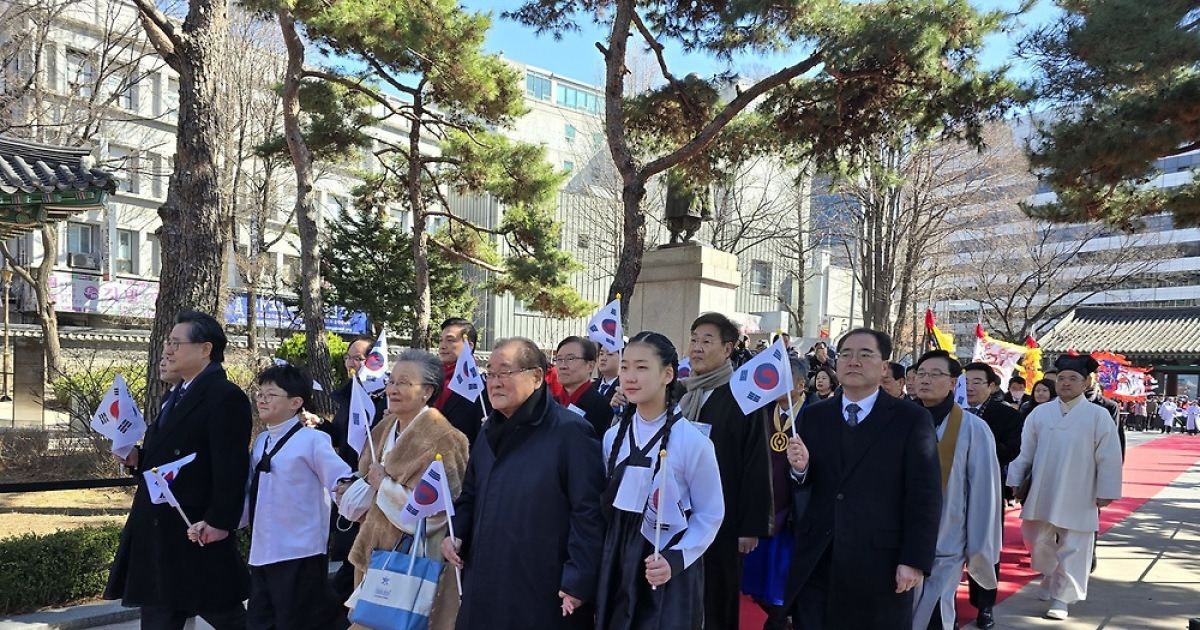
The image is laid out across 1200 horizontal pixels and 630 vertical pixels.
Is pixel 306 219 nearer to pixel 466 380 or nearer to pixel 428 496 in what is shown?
pixel 466 380

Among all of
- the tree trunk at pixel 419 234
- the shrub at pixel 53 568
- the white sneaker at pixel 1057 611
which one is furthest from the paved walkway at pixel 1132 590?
the tree trunk at pixel 419 234

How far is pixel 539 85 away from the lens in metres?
40.8

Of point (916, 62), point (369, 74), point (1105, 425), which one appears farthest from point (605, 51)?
point (1105, 425)

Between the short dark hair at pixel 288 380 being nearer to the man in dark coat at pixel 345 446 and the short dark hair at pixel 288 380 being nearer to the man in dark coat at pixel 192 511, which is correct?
the man in dark coat at pixel 192 511

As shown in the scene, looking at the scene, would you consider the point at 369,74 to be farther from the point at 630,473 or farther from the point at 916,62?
the point at 630,473

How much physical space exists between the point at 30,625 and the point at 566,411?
388cm

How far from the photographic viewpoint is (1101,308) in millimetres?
40250

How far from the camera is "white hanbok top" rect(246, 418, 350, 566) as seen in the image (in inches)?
164

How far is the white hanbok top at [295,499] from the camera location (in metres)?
4.16

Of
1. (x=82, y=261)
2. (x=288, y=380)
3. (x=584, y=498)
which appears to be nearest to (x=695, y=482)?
(x=584, y=498)

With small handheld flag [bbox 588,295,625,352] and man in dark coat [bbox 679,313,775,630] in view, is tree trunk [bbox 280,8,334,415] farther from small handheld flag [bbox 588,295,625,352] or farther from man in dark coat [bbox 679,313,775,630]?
man in dark coat [bbox 679,313,775,630]

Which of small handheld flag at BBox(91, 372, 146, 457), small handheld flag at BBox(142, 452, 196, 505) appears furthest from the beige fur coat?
small handheld flag at BBox(91, 372, 146, 457)

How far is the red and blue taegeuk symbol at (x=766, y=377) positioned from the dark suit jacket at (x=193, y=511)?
2556 millimetres

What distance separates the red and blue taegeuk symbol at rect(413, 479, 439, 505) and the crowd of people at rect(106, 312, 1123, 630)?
74mm
